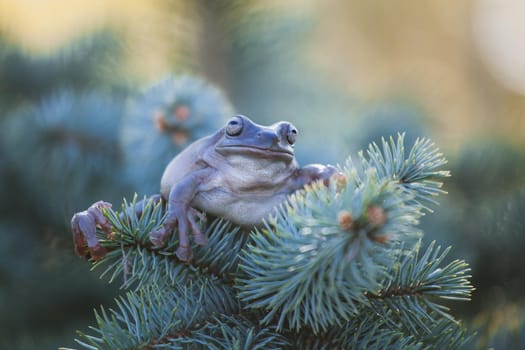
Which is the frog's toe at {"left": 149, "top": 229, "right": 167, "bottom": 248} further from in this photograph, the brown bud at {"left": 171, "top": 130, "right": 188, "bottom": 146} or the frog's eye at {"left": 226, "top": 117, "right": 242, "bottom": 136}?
the brown bud at {"left": 171, "top": 130, "right": 188, "bottom": 146}

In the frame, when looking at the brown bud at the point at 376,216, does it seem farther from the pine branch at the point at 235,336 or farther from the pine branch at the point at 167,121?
the pine branch at the point at 167,121

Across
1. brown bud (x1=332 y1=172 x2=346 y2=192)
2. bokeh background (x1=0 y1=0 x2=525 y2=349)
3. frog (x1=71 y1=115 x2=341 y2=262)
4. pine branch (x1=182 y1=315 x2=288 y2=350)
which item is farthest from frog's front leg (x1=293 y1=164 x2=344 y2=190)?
bokeh background (x1=0 y1=0 x2=525 y2=349)

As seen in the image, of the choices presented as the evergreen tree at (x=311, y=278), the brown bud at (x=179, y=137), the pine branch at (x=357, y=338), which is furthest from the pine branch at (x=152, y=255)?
the brown bud at (x=179, y=137)

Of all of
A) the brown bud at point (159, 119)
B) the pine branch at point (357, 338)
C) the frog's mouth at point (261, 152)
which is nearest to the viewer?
the pine branch at point (357, 338)

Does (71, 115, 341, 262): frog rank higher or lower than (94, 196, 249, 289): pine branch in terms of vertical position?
higher

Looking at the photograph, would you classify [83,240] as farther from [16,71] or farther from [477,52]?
[477,52]

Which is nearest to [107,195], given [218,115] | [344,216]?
[218,115]
